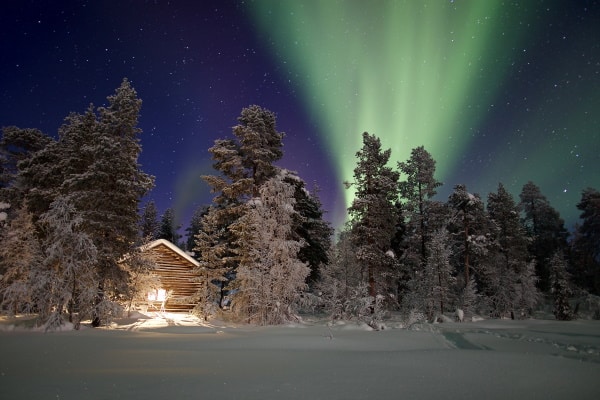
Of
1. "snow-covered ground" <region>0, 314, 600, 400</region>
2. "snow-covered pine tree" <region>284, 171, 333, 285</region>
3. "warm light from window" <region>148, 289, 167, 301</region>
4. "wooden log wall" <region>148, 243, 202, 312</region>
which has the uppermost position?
"snow-covered pine tree" <region>284, 171, 333, 285</region>

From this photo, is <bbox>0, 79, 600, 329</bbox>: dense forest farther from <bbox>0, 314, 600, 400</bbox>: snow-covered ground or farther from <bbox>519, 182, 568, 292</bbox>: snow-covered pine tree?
<bbox>0, 314, 600, 400</bbox>: snow-covered ground

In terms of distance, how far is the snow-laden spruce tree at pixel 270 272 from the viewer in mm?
23141

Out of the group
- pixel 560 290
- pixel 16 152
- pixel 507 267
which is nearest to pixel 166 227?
pixel 16 152

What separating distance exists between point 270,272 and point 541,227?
48.4 m

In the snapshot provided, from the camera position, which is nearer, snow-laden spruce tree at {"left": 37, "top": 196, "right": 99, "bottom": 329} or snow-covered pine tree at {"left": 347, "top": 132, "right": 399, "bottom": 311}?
snow-laden spruce tree at {"left": 37, "top": 196, "right": 99, "bottom": 329}

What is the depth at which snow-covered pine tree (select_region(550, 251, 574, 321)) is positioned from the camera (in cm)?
3628

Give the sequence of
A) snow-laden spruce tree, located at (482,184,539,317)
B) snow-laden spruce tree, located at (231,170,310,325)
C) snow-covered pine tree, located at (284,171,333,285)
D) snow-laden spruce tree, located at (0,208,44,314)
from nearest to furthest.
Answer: snow-laden spruce tree, located at (0,208,44,314) < snow-laden spruce tree, located at (231,170,310,325) < snow-covered pine tree, located at (284,171,333,285) < snow-laden spruce tree, located at (482,184,539,317)

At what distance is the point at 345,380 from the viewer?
272 inches

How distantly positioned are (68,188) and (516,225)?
45.7 meters

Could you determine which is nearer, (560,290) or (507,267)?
(560,290)

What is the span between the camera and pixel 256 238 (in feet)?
78.8

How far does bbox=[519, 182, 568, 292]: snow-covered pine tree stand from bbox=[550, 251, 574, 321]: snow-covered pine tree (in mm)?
13284

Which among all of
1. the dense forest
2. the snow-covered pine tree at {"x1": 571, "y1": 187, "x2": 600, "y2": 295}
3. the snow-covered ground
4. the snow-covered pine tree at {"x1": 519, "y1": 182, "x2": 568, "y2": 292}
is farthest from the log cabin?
the snow-covered pine tree at {"x1": 571, "y1": 187, "x2": 600, "y2": 295}

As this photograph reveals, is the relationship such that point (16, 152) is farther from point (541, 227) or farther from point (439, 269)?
point (541, 227)
